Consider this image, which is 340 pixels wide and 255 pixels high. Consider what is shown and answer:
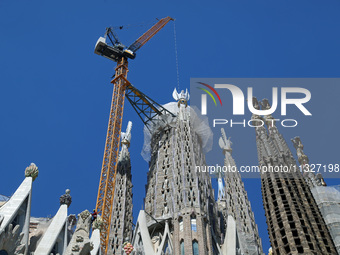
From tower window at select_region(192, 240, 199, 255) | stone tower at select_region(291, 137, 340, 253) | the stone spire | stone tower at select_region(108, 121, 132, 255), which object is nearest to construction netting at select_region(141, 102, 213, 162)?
stone tower at select_region(108, 121, 132, 255)

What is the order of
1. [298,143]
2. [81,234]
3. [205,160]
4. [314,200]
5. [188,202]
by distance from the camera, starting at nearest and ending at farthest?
[81,234]
[188,202]
[314,200]
[205,160]
[298,143]

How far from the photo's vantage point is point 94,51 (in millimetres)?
48719

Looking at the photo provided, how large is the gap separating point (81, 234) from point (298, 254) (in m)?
15.3

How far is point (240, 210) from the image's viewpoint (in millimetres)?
36000

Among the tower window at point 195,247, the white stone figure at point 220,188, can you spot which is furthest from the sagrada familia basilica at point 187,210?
the white stone figure at point 220,188

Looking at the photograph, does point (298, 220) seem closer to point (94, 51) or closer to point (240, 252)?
point (240, 252)

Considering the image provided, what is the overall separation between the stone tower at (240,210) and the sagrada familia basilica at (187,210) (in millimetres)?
81

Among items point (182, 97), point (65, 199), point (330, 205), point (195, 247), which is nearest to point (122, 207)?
point (182, 97)

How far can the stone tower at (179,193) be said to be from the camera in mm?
26466

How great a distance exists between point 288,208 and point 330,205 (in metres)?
4.34

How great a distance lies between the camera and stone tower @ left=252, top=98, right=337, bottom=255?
29172mm

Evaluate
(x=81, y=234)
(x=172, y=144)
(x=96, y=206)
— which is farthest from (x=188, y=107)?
(x=81, y=234)

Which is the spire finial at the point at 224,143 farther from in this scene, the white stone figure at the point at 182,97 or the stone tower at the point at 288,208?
the white stone figure at the point at 182,97

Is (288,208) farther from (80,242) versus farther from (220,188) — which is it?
(80,242)
